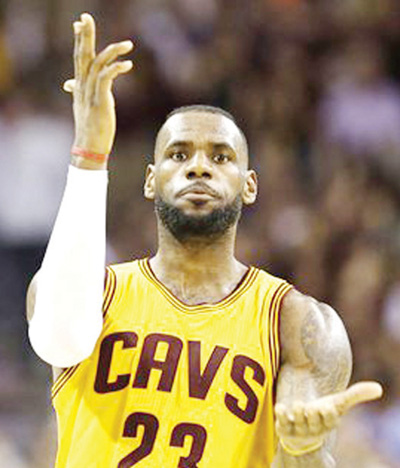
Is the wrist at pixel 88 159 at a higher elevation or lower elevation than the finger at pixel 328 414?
higher

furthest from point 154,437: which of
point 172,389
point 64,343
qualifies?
point 64,343

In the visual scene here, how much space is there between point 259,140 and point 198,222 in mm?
5668

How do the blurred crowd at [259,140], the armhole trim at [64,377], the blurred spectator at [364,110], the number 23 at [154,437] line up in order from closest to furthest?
the number 23 at [154,437] < the armhole trim at [64,377] < the blurred crowd at [259,140] < the blurred spectator at [364,110]

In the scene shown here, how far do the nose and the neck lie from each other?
26 cm

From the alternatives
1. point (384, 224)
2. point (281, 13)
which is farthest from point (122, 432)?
point (281, 13)

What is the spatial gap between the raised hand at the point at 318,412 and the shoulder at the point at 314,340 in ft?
1.62

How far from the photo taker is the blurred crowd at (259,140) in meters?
9.23

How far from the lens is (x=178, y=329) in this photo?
4875mm

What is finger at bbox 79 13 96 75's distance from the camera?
171 inches

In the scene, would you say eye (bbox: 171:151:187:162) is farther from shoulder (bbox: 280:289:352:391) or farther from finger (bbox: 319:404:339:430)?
finger (bbox: 319:404:339:430)

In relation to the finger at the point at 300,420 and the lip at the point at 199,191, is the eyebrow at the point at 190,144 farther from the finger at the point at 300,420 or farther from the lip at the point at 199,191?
the finger at the point at 300,420

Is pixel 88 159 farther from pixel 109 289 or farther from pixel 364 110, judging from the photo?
pixel 364 110

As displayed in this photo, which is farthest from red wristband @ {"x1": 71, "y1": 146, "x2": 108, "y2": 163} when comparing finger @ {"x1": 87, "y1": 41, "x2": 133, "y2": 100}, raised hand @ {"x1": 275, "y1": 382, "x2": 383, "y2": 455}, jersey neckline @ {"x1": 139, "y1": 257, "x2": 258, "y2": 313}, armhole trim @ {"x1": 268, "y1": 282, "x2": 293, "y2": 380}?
raised hand @ {"x1": 275, "y1": 382, "x2": 383, "y2": 455}

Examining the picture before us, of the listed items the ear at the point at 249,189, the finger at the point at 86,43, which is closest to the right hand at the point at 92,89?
the finger at the point at 86,43
